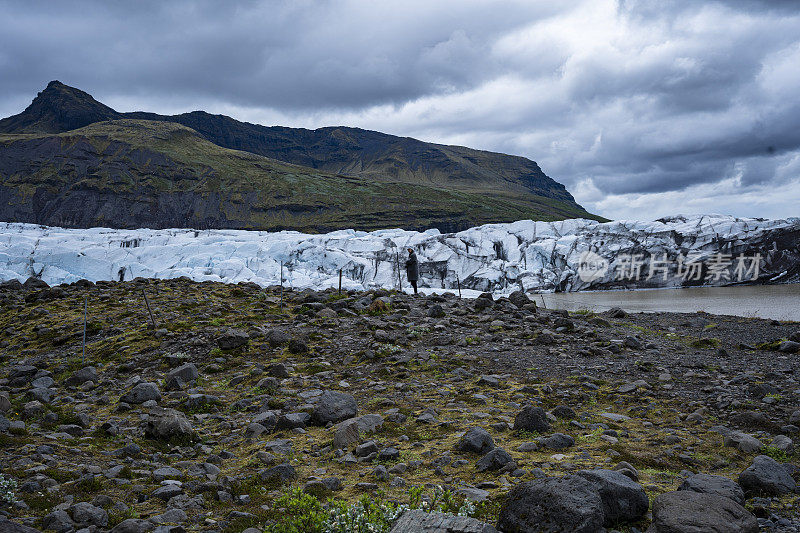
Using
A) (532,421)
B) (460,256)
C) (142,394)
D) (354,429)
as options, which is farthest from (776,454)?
(460,256)

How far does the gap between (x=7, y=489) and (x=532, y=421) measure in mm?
5751

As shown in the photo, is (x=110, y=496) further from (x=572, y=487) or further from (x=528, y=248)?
(x=528, y=248)

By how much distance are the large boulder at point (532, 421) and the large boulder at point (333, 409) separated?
2463 mm

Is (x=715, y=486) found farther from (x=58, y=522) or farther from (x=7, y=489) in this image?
(x=7, y=489)

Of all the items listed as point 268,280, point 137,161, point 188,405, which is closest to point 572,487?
point 188,405

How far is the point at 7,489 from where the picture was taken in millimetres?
4438

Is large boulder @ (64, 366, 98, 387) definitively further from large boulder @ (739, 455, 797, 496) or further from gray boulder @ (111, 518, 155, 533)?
large boulder @ (739, 455, 797, 496)

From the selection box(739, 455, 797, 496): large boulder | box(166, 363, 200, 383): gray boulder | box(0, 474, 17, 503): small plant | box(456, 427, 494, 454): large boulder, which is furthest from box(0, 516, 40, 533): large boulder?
box(739, 455, 797, 496): large boulder

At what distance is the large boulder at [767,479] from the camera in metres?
4.34

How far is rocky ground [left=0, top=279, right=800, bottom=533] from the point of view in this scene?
4086 millimetres

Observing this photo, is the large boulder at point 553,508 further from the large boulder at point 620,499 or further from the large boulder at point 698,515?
the large boulder at point 698,515

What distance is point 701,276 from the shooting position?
150 feet

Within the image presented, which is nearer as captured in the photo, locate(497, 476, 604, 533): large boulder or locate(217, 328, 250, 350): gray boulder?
locate(497, 476, 604, 533): large boulder

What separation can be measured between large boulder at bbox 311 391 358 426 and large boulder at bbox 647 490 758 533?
170 inches
